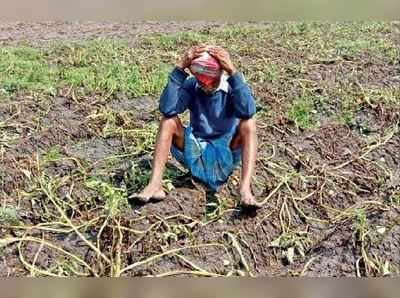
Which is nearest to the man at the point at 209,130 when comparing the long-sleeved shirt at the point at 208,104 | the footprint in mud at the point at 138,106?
the long-sleeved shirt at the point at 208,104

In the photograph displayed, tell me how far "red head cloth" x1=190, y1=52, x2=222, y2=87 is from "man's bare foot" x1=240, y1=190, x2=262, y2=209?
292 millimetres

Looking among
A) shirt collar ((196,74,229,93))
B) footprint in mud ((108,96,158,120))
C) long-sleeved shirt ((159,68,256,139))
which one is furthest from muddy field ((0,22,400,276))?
shirt collar ((196,74,229,93))

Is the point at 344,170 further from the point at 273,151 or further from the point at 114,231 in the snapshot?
the point at 114,231

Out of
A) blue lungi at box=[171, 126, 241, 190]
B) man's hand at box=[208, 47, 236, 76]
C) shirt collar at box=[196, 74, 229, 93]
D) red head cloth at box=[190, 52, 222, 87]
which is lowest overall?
blue lungi at box=[171, 126, 241, 190]

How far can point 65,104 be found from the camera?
2.60 m

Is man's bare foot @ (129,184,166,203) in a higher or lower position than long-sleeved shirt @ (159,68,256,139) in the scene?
lower

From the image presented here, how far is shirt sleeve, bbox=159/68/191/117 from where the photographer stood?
5.44 ft

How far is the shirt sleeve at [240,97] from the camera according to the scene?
5.43ft

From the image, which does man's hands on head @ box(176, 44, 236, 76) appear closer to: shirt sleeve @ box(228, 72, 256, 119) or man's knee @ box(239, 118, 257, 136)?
shirt sleeve @ box(228, 72, 256, 119)

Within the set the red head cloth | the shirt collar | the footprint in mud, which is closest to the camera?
the red head cloth

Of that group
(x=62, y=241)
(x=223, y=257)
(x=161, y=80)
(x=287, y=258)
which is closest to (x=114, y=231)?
(x=62, y=241)

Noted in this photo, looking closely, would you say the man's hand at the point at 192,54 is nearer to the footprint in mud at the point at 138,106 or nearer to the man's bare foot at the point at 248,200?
the man's bare foot at the point at 248,200

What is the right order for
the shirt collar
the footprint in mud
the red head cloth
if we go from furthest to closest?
1. the footprint in mud
2. the shirt collar
3. the red head cloth

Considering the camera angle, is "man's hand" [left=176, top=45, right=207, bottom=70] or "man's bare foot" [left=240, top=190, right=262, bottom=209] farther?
"man's bare foot" [left=240, top=190, right=262, bottom=209]
